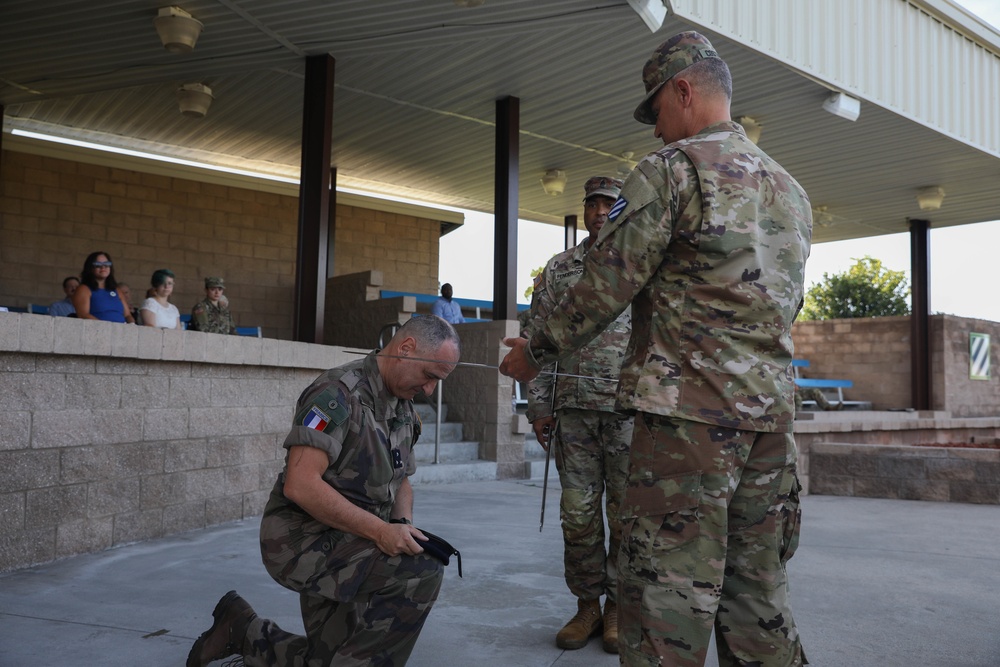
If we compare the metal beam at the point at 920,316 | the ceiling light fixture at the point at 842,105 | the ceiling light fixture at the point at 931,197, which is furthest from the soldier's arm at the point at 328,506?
the metal beam at the point at 920,316

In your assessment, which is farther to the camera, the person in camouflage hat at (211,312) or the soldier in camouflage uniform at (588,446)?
the person in camouflage hat at (211,312)

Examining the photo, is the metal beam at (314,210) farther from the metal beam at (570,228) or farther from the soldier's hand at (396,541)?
the metal beam at (570,228)

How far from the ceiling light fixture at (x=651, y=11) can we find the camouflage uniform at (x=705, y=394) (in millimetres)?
4559

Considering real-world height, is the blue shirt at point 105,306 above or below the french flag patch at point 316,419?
above

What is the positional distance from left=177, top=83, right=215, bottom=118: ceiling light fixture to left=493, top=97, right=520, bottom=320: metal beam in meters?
3.01

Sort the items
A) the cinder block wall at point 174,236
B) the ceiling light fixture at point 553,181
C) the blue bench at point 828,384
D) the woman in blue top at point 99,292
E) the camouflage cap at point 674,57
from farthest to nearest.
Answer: the blue bench at point 828,384 < the ceiling light fixture at point 553,181 < the cinder block wall at point 174,236 < the woman in blue top at point 99,292 < the camouflage cap at point 674,57

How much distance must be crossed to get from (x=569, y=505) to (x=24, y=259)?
9310mm

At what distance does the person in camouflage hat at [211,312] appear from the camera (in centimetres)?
756

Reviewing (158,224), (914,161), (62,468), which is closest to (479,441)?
(62,468)

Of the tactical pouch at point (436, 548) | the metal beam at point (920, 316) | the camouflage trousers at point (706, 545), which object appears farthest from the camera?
the metal beam at point (920, 316)

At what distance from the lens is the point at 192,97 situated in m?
8.12

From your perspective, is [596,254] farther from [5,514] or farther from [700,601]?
[5,514]

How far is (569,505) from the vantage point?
121 inches

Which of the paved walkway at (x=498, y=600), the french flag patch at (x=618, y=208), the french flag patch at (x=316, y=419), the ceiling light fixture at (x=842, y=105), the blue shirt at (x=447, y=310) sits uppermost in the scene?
the ceiling light fixture at (x=842, y=105)
